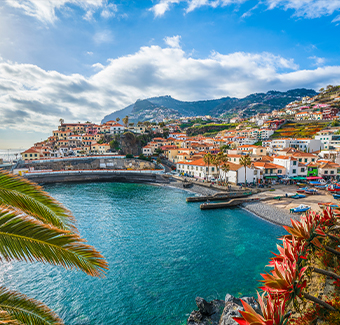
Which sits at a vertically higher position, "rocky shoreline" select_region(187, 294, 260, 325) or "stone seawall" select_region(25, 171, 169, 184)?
"stone seawall" select_region(25, 171, 169, 184)

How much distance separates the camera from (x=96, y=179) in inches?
2233

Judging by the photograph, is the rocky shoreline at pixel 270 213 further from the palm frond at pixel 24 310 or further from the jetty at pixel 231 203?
the palm frond at pixel 24 310

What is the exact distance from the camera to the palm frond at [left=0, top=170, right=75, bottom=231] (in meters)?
3.47

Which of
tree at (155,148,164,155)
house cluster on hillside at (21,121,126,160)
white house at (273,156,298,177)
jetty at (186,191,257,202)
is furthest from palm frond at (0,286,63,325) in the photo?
house cluster on hillside at (21,121,126,160)

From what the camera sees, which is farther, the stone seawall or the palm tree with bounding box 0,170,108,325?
the stone seawall

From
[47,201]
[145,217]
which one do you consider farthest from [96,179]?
[47,201]

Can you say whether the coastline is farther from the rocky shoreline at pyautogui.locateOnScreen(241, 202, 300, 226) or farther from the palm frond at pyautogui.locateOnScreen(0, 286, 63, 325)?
the palm frond at pyautogui.locateOnScreen(0, 286, 63, 325)

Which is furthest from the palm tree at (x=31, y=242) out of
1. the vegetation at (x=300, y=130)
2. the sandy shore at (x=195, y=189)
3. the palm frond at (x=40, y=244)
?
the vegetation at (x=300, y=130)

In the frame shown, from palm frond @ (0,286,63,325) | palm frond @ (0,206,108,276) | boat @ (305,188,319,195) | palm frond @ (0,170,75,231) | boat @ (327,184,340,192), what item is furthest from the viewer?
boat @ (305,188,319,195)

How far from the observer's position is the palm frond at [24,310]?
3.59m

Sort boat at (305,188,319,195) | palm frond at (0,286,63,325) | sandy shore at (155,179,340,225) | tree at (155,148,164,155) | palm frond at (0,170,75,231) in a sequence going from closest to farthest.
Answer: palm frond at (0,170,75,231) < palm frond at (0,286,63,325) < sandy shore at (155,179,340,225) < boat at (305,188,319,195) < tree at (155,148,164,155)

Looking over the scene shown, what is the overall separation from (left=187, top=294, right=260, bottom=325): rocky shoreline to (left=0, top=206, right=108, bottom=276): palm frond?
38.1 ft

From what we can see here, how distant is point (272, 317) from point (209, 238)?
20.1 m

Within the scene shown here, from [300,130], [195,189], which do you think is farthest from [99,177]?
[300,130]
